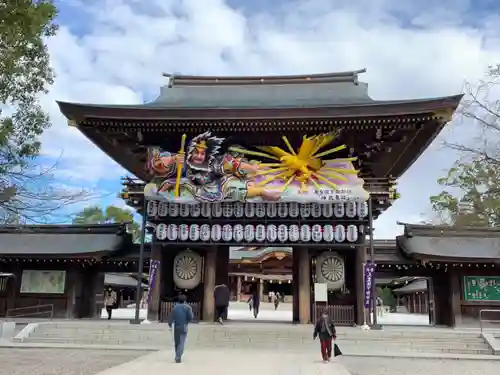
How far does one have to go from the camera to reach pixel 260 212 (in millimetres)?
18172

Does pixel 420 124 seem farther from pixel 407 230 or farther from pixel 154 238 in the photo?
pixel 154 238

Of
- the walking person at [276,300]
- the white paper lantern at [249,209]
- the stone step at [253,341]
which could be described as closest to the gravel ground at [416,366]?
the stone step at [253,341]

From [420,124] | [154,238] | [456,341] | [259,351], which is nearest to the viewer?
[259,351]

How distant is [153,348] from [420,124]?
11.5 meters

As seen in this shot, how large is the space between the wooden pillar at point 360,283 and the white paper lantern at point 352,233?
67cm

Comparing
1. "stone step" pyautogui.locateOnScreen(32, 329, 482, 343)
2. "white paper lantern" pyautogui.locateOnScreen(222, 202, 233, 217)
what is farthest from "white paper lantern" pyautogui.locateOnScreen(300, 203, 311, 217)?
"stone step" pyautogui.locateOnScreen(32, 329, 482, 343)

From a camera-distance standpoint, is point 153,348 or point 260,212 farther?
point 260,212

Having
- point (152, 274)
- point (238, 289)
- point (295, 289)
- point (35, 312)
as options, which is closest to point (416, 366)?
point (295, 289)

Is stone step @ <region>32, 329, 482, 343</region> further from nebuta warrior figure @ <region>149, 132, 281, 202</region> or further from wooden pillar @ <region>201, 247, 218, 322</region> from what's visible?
nebuta warrior figure @ <region>149, 132, 281, 202</region>

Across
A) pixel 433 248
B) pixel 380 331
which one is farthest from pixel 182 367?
pixel 433 248

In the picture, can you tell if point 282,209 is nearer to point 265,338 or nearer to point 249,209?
point 249,209

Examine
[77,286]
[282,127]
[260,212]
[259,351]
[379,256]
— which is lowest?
[259,351]

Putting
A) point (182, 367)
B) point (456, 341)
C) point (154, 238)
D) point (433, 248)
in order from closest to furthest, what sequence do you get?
point (182, 367)
point (456, 341)
point (154, 238)
point (433, 248)

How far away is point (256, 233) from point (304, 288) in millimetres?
2592
